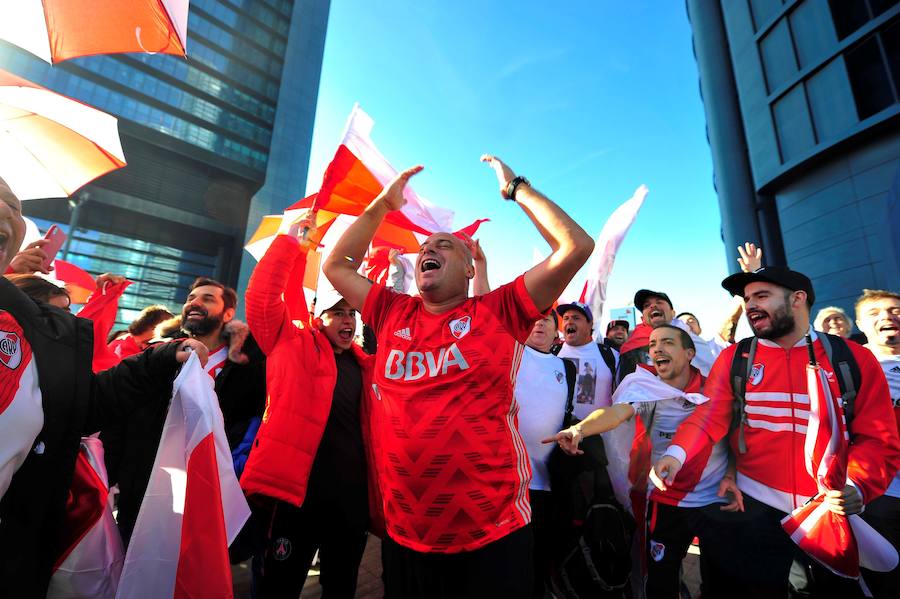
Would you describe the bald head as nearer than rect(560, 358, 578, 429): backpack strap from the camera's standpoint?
Yes

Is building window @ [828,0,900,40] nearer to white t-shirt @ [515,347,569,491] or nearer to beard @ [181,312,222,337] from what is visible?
white t-shirt @ [515,347,569,491]

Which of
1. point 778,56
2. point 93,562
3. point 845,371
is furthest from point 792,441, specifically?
point 778,56

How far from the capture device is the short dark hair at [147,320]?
15.3ft

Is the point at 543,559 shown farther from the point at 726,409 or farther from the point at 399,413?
the point at 399,413

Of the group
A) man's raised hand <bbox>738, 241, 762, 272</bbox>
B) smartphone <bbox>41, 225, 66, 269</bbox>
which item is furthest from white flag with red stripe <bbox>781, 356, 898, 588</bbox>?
smartphone <bbox>41, 225, 66, 269</bbox>

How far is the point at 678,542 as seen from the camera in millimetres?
2760

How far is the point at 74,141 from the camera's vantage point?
3.22 metres

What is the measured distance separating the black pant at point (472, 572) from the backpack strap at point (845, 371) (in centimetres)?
214

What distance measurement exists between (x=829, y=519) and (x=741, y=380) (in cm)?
85

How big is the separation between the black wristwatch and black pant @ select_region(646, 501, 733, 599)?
2.36 meters

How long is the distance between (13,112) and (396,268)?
125 inches

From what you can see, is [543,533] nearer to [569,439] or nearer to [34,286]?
[569,439]

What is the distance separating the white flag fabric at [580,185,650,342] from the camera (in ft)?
14.3

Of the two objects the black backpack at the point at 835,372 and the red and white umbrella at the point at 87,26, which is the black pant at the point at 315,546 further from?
the red and white umbrella at the point at 87,26
